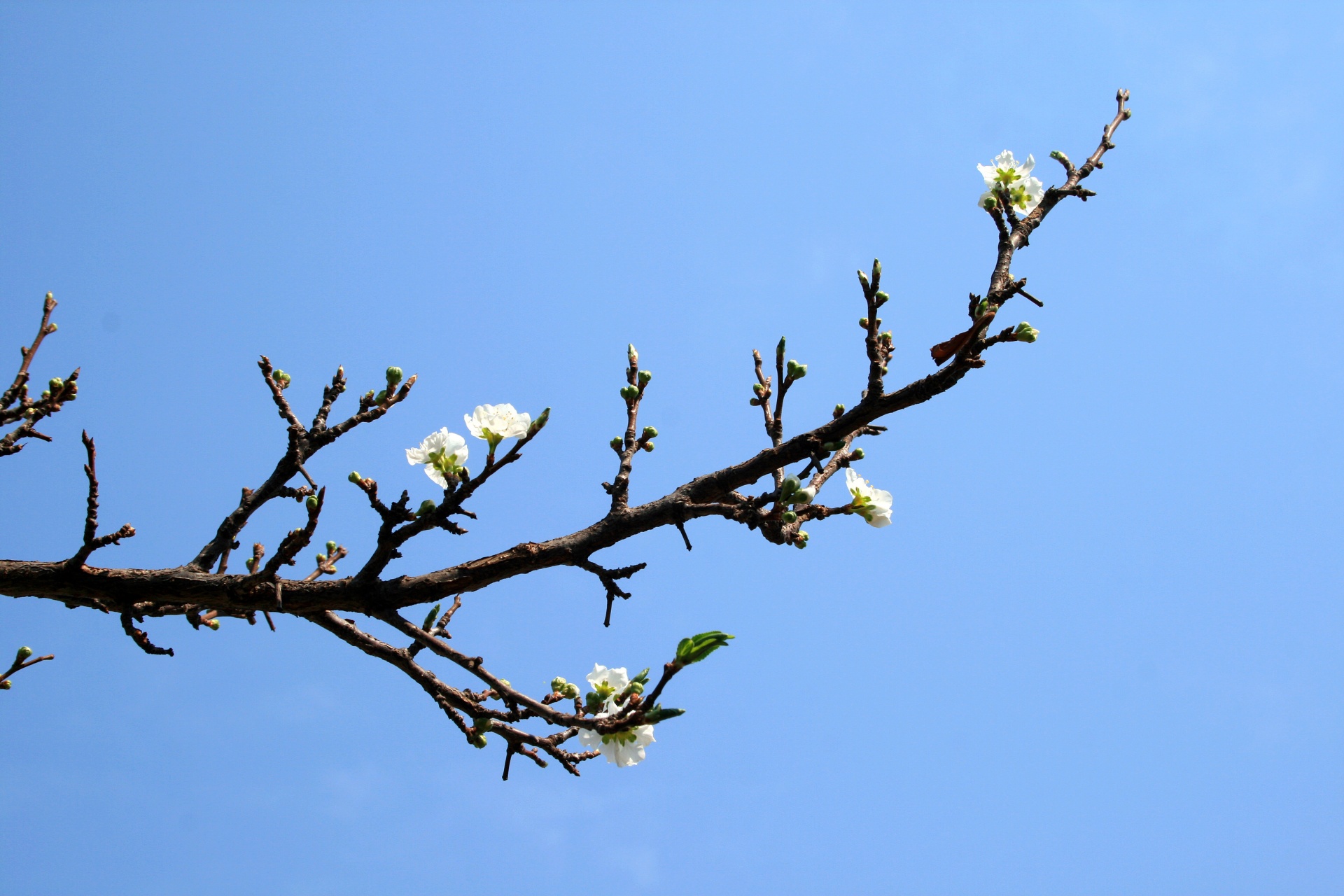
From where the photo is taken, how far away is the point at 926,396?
3.37m

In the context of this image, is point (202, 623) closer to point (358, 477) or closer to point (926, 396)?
point (358, 477)

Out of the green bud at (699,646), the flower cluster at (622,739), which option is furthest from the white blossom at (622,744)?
the green bud at (699,646)

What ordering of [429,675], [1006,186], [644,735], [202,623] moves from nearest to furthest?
1. [644,735]
2. [429,675]
3. [202,623]
4. [1006,186]

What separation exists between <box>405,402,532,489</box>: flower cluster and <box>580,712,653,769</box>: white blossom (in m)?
1.24

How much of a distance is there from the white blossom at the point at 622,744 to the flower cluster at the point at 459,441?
1242mm

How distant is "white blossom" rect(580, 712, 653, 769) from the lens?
3.23 meters

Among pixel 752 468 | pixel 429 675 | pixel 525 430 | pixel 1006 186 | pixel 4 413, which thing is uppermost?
pixel 1006 186

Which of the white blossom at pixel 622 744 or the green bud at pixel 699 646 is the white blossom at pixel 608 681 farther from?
the green bud at pixel 699 646

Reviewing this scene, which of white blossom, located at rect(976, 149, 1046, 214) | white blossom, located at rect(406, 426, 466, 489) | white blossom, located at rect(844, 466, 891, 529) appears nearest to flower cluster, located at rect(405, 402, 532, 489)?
white blossom, located at rect(406, 426, 466, 489)

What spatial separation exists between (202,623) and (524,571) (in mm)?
2022

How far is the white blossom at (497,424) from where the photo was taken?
11.5 feet

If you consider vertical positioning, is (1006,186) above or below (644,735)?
above

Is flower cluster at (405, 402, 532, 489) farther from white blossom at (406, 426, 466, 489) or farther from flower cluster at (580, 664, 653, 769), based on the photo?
flower cluster at (580, 664, 653, 769)

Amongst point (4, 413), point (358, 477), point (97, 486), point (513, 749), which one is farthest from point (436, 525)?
point (4, 413)
